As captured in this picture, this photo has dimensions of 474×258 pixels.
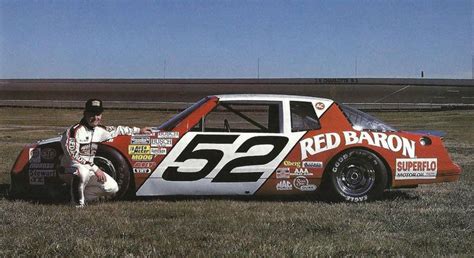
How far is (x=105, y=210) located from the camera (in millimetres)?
6367

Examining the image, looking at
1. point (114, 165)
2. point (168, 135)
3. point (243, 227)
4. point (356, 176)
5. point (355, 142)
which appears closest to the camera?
point (243, 227)

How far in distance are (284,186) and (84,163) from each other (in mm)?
2223

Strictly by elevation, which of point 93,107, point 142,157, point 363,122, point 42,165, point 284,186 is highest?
point 93,107

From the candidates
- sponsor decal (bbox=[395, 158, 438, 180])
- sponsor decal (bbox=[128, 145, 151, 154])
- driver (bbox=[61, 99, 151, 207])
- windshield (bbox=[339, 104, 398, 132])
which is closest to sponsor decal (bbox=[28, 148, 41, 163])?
driver (bbox=[61, 99, 151, 207])

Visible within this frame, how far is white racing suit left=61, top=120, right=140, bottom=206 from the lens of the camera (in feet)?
22.2

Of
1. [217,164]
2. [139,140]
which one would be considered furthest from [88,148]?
[217,164]

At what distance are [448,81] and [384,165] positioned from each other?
4921 cm

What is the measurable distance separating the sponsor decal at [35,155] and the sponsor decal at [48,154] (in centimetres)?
5

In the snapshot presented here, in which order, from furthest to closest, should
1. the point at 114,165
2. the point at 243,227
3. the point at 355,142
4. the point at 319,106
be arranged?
1. the point at 319,106
2. the point at 355,142
3. the point at 114,165
4. the point at 243,227

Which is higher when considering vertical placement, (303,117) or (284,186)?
(303,117)

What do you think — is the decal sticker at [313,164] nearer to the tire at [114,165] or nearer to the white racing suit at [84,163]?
the tire at [114,165]

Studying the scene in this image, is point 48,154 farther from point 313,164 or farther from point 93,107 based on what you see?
point 313,164

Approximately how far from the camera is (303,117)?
7527mm

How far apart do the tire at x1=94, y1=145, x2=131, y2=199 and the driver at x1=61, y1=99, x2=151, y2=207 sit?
3.4 inches
